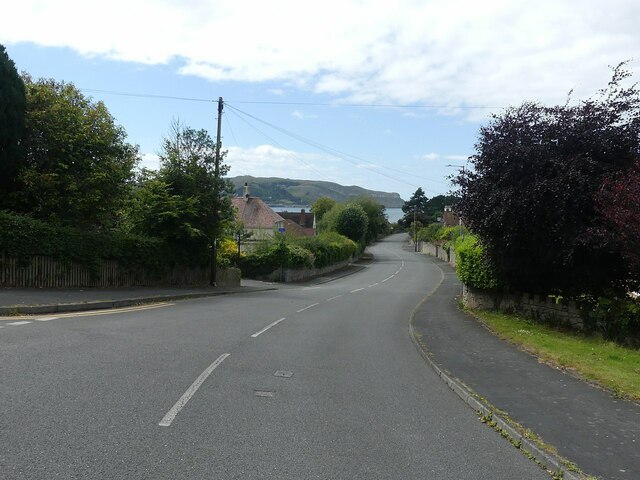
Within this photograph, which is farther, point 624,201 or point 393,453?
point 624,201

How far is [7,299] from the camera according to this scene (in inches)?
570

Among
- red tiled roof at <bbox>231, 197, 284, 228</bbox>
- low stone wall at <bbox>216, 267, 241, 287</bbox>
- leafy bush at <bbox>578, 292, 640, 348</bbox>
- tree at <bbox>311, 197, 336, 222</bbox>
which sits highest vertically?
tree at <bbox>311, 197, 336, 222</bbox>

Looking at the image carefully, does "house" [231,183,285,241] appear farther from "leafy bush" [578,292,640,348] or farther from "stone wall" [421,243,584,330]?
"leafy bush" [578,292,640,348]

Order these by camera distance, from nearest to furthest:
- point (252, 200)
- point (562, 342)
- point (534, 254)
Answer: point (562, 342), point (534, 254), point (252, 200)

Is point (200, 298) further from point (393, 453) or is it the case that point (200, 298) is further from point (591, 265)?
point (393, 453)

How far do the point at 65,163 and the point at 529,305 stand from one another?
17016 millimetres

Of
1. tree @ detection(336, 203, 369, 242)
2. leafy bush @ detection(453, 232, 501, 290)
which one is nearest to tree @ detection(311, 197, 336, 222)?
tree @ detection(336, 203, 369, 242)

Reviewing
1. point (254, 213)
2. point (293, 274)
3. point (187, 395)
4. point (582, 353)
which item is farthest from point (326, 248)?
point (187, 395)

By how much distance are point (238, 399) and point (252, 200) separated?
236 feet

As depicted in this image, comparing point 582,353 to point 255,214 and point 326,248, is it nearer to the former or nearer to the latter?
point 326,248

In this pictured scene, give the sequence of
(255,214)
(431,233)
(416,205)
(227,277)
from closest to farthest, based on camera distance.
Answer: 1. (227,277)
2. (255,214)
3. (431,233)
4. (416,205)

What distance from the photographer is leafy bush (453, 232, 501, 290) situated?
18195 mm

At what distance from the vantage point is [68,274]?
1912cm

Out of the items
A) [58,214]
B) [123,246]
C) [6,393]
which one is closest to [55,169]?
[58,214]
